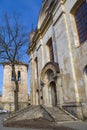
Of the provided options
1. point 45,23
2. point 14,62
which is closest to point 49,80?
point 14,62

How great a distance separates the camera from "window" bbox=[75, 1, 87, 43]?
12.5 metres

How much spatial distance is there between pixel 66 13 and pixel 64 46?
3071 millimetres

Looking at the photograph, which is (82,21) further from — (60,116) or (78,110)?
(60,116)

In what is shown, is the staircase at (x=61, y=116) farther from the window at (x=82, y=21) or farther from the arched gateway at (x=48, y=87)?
the window at (x=82, y=21)

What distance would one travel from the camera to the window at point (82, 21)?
12.5 m

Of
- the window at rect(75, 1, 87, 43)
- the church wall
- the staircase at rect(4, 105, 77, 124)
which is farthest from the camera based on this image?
the window at rect(75, 1, 87, 43)

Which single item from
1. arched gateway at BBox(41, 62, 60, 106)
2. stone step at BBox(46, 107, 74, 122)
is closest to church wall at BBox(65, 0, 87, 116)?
stone step at BBox(46, 107, 74, 122)

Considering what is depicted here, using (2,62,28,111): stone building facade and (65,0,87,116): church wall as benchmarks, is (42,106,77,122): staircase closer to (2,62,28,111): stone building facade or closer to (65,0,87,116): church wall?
(65,0,87,116): church wall

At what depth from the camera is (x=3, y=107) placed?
40969mm

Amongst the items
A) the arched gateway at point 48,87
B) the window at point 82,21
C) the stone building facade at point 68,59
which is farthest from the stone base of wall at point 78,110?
the window at point 82,21

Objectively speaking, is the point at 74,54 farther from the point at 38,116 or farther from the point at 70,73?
the point at 38,116

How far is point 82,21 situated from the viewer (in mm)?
12891

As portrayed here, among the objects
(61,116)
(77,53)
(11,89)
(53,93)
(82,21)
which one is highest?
(82,21)

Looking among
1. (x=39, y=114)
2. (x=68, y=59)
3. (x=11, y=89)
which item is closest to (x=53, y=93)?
(x=39, y=114)
